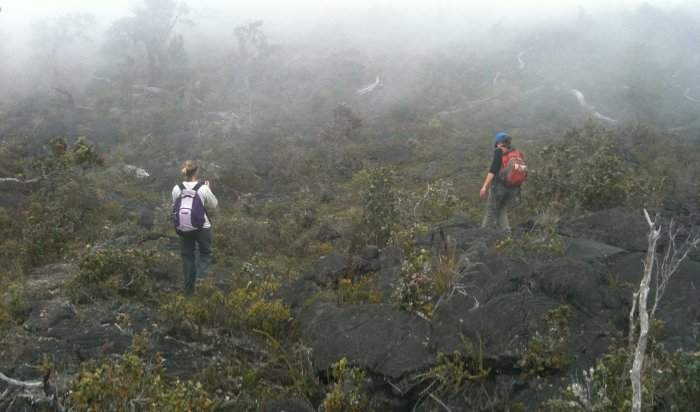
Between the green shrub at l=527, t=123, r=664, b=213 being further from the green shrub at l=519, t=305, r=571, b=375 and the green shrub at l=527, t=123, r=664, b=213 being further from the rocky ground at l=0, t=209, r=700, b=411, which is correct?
the green shrub at l=519, t=305, r=571, b=375

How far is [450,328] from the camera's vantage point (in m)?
4.73

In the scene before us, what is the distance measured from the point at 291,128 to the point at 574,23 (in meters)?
21.5

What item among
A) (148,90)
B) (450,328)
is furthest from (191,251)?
(148,90)

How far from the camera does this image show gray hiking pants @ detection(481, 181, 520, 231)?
25.8 feet

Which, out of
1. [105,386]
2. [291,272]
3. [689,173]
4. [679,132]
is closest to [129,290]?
[291,272]

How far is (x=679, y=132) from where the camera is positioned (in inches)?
739

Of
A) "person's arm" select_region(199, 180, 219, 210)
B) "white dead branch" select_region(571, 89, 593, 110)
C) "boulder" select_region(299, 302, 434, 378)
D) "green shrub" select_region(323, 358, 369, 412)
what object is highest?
"person's arm" select_region(199, 180, 219, 210)

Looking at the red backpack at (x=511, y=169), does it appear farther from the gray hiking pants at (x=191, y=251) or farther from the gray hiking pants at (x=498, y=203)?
the gray hiking pants at (x=191, y=251)

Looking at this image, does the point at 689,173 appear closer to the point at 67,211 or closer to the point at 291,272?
the point at 291,272

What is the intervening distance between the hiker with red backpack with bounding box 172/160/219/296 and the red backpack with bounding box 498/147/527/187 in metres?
3.90

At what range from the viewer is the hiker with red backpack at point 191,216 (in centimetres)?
632

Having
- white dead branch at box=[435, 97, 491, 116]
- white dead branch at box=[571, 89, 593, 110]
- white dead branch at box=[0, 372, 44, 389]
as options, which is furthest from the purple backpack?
white dead branch at box=[571, 89, 593, 110]

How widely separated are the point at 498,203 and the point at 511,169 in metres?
0.61

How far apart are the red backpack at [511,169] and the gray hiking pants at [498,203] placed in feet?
0.45
